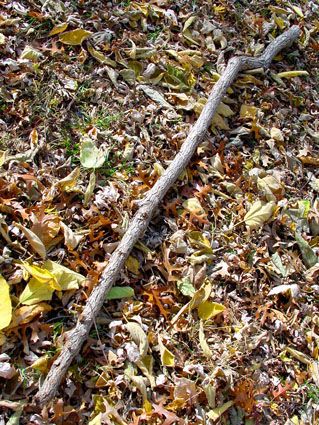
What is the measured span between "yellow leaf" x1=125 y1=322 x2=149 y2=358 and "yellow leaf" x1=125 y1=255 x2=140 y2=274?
34cm

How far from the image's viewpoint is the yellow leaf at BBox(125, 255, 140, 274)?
2.99 m

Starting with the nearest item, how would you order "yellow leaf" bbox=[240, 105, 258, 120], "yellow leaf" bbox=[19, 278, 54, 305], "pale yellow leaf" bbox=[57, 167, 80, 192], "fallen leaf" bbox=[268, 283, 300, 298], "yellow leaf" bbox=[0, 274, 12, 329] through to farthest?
"yellow leaf" bbox=[0, 274, 12, 329], "yellow leaf" bbox=[19, 278, 54, 305], "pale yellow leaf" bbox=[57, 167, 80, 192], "fallen leaf" bbox=[268, 283, 300, 298], "yellow leaf" bbox=[240, 105, 258, 120]

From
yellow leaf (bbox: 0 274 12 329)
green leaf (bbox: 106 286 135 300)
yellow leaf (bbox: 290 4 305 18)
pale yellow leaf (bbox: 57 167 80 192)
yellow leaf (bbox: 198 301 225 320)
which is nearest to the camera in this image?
yellow leaf (bbox: 0 274 12 329)

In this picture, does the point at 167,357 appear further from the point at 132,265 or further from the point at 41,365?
the point at 41,365

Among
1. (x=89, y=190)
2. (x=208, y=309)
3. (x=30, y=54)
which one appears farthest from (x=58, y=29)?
(x=208, y=309)

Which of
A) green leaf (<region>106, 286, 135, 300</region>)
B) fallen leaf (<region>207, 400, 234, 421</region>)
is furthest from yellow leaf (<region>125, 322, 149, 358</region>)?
fallen leaf (<region>207, 400, 234, 421</region>)

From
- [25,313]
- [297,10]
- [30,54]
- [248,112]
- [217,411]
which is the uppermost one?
[297,10]

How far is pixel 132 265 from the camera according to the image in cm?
300

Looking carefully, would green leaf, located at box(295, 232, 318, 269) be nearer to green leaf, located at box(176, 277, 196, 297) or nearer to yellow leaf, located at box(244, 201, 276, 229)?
yellow leaf, located at box(244, 201, 276, 229)

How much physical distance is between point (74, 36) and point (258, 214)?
75.3 inches

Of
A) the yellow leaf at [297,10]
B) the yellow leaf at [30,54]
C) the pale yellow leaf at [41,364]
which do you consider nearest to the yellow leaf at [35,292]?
the pale yellow leaf at [41,364]

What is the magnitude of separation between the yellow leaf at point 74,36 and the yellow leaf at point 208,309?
218 centimetres

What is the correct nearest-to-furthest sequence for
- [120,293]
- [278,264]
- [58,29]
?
[120,293], [278,264], [58,29]

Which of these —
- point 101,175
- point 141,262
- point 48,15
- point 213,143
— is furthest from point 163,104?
point 141,262
